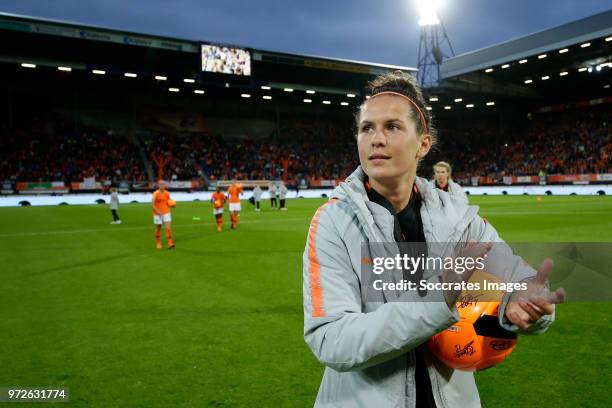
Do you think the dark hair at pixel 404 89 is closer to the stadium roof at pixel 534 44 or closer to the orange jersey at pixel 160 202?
the orange jersey at pixel 160 202

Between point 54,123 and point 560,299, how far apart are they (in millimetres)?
46498

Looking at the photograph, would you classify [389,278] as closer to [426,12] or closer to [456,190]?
[456,190]

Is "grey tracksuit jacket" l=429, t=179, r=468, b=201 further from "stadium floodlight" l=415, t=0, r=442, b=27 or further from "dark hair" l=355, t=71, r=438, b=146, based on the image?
"stadium floodlight" l=415, t=0, r=442, b=27

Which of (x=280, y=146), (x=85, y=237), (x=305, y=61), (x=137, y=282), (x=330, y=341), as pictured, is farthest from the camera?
(x=280, y=146)

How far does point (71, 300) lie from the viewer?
6.78 meters

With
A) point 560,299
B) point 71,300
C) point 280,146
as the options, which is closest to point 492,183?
point 280,146

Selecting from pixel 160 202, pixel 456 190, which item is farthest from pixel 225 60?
pixel 456 190

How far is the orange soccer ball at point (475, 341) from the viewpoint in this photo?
4.81ft

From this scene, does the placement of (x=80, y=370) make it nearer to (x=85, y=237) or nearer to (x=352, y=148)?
(x=85, y=237)

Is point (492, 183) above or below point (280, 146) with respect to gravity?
below

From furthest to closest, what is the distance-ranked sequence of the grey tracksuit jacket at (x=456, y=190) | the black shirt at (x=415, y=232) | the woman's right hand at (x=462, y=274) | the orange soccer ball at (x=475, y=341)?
the grey tracksuit jacket at (x=456, y=190), the black shirt at (x=415, y=232), the orange soccer ball at (x=475, y=341), the woman's right hand at (x=462, y=274)

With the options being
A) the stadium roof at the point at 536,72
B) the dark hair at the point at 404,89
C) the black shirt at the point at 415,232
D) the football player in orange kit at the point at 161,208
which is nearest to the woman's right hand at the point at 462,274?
the black shirt at the point at 415,232

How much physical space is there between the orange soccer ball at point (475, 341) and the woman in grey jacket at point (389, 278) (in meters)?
0.07

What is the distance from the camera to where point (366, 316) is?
1.32m
